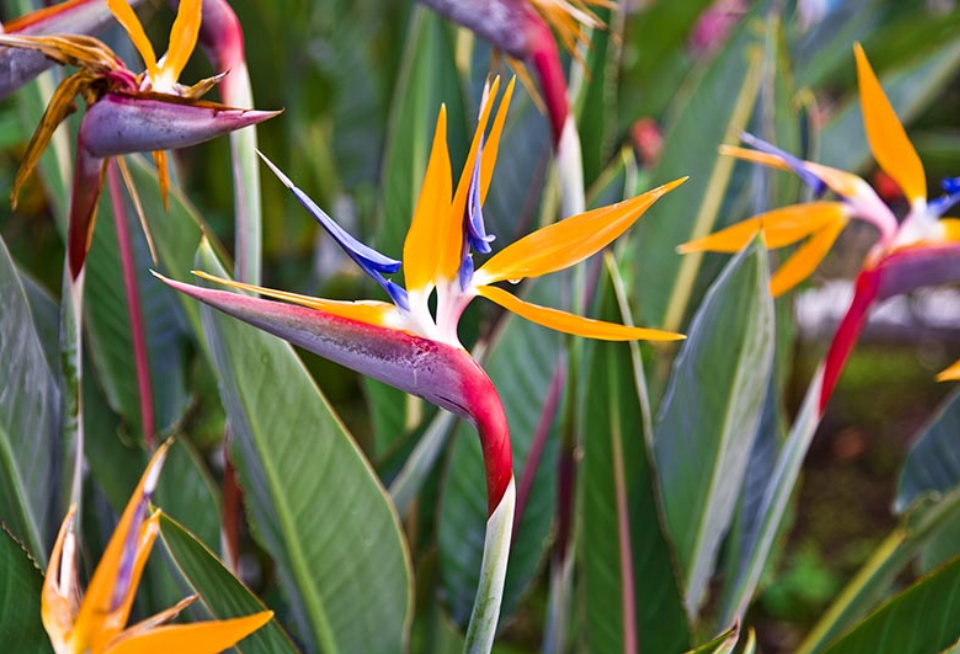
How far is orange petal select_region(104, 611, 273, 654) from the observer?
13.7 inches

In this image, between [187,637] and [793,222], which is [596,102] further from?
[187,637]

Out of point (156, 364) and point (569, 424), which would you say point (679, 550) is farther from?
point (156, 364)

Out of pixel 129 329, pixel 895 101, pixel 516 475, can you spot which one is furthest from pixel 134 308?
pixel 895 101

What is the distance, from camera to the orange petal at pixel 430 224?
0.36 metres

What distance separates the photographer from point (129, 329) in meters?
0.74

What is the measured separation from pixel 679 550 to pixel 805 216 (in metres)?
0.23

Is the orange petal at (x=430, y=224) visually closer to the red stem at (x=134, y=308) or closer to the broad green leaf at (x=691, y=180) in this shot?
the red stem at (x=134, y=308)

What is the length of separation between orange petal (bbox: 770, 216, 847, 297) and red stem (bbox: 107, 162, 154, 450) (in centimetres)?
41

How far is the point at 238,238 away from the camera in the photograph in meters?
0.54

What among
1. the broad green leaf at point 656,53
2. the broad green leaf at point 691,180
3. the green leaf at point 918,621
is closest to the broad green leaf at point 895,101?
the broad green leaf at point 691,180

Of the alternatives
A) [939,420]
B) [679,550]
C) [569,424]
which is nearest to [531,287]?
[569,424]

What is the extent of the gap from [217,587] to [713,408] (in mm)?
290

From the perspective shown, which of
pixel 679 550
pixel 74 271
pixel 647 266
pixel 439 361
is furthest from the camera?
pixel 647 266

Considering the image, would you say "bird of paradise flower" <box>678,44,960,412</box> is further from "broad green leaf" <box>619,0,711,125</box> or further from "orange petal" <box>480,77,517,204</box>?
"broad green leaf" <box>619,0,711,125</box>
